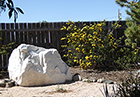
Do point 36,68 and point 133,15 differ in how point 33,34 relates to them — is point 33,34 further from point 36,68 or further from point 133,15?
point 133,15

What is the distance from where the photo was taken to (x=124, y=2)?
7285 mm

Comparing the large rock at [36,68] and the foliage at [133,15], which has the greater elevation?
the foliage at [133,15]

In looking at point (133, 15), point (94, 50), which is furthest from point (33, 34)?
point (133, 15)

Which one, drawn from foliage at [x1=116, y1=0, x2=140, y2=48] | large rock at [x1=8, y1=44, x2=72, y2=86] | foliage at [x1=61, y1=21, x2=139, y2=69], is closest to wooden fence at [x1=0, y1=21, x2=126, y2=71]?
foliage at [x1=61, y1=21, x2=139, y2=69]

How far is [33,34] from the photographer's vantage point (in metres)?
8.37

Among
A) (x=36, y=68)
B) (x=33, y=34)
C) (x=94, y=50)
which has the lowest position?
(x=36, y=68)

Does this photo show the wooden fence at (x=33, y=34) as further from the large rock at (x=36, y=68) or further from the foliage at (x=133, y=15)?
the large rock at (x=36, y=68)

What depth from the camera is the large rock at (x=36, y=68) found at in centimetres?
550

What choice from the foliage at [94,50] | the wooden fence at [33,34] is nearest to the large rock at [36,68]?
the foliage at [94,50]

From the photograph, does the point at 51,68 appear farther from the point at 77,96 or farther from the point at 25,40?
the point at 25,40

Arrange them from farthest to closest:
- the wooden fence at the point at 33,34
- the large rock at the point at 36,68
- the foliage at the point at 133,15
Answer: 1. the wooden fence at the point at 33,34
2. the foliage at the point at 133,15
3. the large rock at the point at 36,68

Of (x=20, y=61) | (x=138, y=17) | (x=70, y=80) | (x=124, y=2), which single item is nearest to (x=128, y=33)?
(x=138, y=17)

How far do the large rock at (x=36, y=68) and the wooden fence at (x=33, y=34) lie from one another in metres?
2.33

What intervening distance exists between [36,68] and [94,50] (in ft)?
8.66
